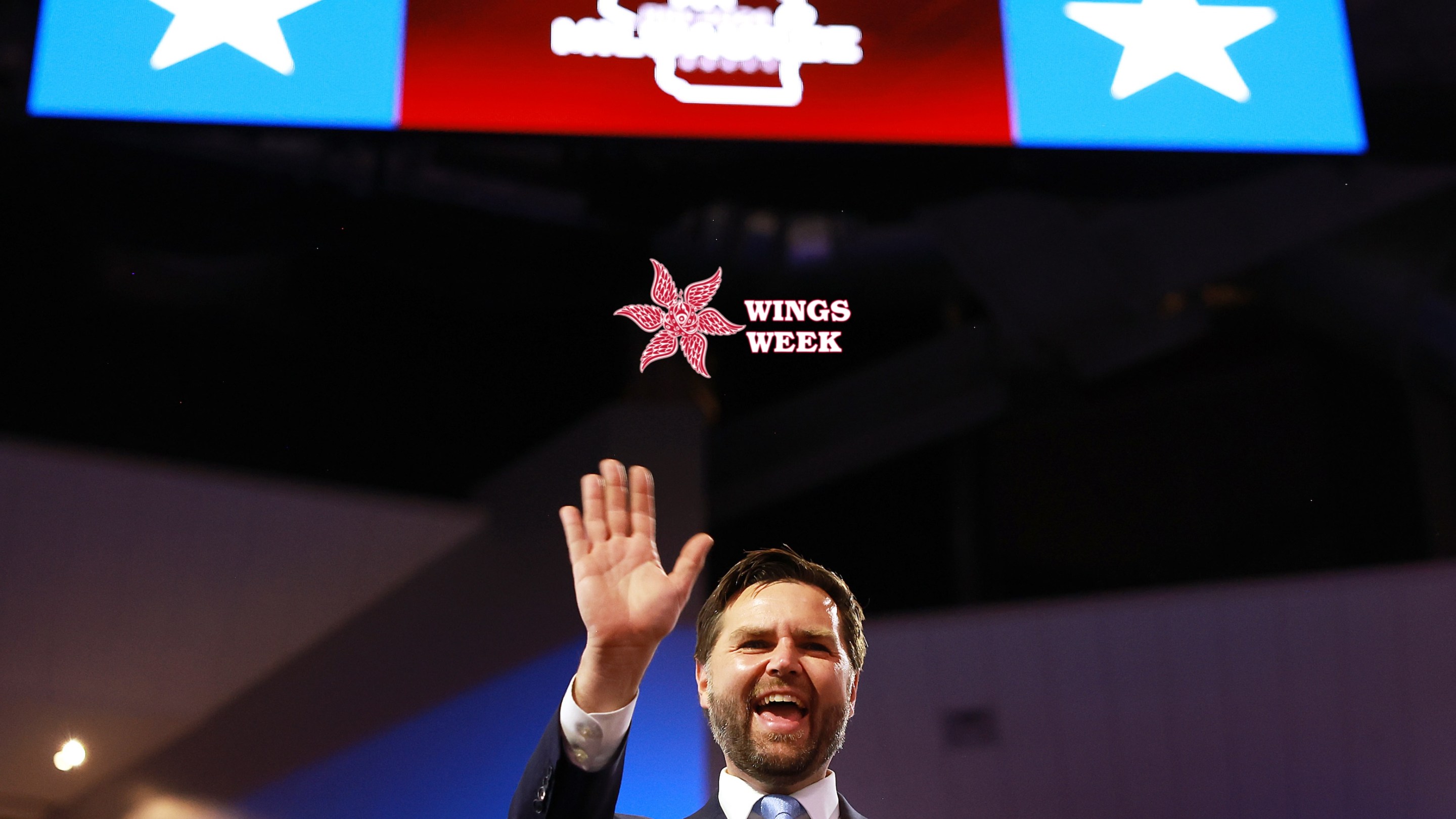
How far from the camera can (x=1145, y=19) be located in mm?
3357

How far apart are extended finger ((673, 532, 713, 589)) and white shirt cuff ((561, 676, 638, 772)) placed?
0.22 metres

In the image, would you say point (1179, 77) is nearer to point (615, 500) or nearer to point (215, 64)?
point (615, 500)

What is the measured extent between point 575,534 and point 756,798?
1.68 ft

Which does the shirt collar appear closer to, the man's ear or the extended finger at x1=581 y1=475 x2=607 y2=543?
the man's ear

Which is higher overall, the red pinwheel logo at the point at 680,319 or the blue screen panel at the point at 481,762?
the red pinwheel logo at the point at 680,319

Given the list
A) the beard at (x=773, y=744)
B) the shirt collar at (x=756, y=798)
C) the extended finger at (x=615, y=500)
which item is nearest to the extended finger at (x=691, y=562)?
the extended finger at (x=615, y=500)

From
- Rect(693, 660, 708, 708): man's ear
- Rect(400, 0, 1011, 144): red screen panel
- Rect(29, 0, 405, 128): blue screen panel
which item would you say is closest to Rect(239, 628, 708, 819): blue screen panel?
Rect(693, 660, 708, 708): man's ear

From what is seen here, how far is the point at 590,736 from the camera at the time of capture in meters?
1.82

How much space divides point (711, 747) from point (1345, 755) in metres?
1.53

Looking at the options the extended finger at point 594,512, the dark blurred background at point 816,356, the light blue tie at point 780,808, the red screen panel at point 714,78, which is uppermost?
the red screen panel at point 714,78

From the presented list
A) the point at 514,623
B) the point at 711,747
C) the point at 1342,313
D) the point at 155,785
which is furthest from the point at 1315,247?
the point at 155,785

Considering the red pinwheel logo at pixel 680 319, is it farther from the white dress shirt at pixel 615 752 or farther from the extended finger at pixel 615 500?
the white dress shirt at pixel 615 752

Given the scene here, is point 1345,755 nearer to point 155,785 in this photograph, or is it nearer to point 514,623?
point 514,623

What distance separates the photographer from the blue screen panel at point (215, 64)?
3.04 meters
